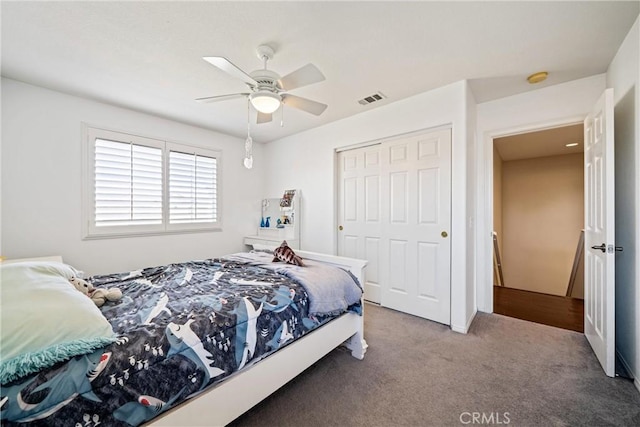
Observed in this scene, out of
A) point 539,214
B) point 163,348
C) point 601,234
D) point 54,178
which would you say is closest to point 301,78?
point 163,348

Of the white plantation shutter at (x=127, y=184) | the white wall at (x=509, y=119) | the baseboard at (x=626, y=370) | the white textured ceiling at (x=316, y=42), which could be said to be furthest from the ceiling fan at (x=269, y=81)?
the baseboard at (x=626, y=370)

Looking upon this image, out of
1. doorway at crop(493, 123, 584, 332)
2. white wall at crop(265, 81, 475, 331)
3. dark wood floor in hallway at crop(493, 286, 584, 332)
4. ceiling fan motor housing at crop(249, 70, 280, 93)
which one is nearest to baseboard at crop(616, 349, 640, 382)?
dark wood floor in hallway at crop(493, 286, 584, 332)

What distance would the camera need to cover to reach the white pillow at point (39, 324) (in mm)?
869

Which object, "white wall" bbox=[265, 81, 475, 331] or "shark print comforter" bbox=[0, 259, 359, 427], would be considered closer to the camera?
"shark print comforter" bbox=[0, 259, 359, 427]

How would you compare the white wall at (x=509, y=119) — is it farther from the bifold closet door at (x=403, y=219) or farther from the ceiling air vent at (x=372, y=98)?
the ceiling air vent at (x=372, y=98)

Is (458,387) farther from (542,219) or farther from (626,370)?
(542,219)

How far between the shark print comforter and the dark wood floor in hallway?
271cm

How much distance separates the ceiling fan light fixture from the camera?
6.05 feet

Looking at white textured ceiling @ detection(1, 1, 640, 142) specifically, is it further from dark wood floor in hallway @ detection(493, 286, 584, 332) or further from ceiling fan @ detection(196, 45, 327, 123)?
dark wood floor in hallway @ detection(493, 286, 584, 332)

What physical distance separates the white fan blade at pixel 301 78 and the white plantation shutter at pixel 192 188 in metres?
2.56

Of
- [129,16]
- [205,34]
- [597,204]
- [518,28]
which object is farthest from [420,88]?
[129,16]

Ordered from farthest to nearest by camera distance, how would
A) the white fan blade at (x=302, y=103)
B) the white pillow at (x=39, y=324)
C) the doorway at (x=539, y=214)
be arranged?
the doorway at (x=539, y=214) → the white fan blade at (x=302, y=103) → the white pillow at (x=39, y=324)

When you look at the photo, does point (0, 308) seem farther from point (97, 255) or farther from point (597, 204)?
point (597, 204)

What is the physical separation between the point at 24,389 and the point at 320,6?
2299 millimetres
